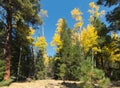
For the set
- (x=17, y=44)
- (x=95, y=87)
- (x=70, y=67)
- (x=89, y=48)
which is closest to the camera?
(x=95, y=87)

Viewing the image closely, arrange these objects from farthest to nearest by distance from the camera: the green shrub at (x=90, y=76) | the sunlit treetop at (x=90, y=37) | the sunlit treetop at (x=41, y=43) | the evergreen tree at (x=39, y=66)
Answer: the evergreen tree at (x=39, y=66)
the sunlit treetop at (x=41, y=43)
the sunlit treetop at (x=90, y=37)
the green shrub at (x=90, y=76)

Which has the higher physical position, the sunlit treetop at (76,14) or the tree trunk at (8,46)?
the sunlit treetop at (76,14)

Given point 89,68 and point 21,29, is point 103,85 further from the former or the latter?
point 21,29

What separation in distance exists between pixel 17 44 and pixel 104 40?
12770 millimetres

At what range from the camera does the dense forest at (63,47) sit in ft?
57.5

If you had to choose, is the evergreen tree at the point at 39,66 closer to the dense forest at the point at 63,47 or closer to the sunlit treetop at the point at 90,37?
the dense forest at the point at 63,47

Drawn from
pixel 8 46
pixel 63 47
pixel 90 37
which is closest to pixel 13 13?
pixel 8 46

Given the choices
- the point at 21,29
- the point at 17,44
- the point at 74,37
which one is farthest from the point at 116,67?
the point at 21,29

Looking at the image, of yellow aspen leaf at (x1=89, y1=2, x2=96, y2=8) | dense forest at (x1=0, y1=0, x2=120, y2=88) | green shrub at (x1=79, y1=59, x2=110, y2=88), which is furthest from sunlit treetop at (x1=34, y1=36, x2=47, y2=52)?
green shrub at (x1=79, y1=59, x2=110, y2=88)

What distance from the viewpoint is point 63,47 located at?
40.1 meters

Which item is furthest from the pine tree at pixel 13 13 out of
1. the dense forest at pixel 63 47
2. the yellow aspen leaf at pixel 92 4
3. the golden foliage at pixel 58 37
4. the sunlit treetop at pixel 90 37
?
the yellow aspen leaf at pixel 92 4

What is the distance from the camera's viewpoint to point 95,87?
17172mm

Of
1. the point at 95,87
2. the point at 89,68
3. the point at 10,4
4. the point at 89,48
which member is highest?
the point at 10,4

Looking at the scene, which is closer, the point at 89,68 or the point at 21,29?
the point at 89,68
